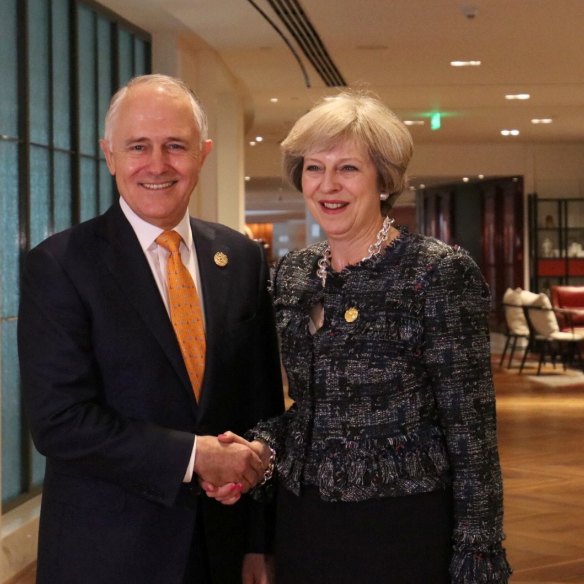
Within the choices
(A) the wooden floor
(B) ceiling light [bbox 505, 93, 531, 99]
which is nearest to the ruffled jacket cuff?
(A) the wooden floor

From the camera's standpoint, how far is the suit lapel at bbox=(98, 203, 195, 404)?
93.6 inches

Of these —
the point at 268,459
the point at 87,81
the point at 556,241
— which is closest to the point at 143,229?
the point at 268,459

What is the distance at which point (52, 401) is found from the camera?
229 cm

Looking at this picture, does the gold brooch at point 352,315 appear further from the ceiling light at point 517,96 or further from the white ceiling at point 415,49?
the ceiling light at point 517,96

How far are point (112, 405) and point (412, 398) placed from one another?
0.64 meters

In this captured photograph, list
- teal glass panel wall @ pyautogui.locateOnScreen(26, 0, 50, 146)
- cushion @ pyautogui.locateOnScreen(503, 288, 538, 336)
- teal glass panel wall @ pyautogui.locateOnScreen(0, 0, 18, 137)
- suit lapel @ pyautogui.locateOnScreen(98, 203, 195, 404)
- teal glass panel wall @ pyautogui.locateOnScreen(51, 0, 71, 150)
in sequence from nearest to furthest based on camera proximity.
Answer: suit lapel @ pyautogui.locateOnScreen(98, 203, 195, 404) → teal glass panel wall @ pyautogui.locateOnScreen(0, 0, 18, 137) → teal glass panel wall @ pyautogui.locateOnScreen(26, 0, 50, 146) → teal glass panel wall @ pyautogui.locateOnScreen(51, 0, 71, 150) → cushion @ pyautogui.locateOnScreen(503, 288, 538, 336)

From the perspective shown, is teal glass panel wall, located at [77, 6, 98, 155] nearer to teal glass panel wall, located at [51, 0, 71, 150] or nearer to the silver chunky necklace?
teal glass panel wall, located at [51, 0, 71, 150]

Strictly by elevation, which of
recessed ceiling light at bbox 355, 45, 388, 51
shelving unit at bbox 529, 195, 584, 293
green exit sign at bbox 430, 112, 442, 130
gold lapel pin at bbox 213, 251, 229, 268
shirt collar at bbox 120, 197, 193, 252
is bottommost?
gold lapel pin at bbox 213, 251, 229, 268

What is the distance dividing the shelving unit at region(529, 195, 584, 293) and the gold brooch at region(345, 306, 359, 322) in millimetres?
16629

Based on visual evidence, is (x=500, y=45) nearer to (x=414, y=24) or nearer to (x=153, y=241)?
(x=414, y=24)

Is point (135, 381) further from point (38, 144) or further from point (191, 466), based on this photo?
point (38, 144)

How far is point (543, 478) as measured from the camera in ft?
26.0

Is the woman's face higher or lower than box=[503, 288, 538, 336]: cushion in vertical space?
higher

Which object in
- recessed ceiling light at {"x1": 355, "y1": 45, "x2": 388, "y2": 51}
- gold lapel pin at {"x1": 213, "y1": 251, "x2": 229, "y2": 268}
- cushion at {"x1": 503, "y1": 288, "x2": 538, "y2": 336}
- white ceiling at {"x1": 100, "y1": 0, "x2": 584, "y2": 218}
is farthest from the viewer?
cushion at {"x1": 503, "y1": 288, "x2": 538, "y2": 336}
